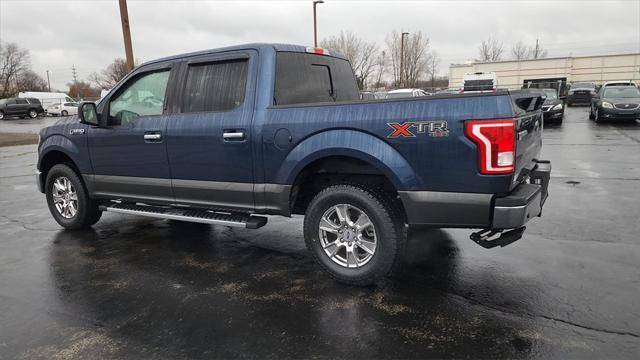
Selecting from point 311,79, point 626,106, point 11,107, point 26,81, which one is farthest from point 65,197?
point 26,81

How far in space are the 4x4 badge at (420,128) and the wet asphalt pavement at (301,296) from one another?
1.30 metres

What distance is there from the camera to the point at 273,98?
4266mm

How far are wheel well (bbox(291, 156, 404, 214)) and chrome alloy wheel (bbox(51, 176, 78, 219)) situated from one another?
3294 millimetres

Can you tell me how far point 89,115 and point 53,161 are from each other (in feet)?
4.61

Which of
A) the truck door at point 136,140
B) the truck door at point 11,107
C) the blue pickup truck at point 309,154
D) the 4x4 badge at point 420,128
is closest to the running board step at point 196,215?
the blue pickup truck at point 309,154

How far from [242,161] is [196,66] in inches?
47.2

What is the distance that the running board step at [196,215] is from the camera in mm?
4383

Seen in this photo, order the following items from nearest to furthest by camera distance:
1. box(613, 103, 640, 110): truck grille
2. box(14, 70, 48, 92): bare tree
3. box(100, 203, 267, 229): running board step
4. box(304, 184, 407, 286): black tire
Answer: box(304, 184, 407, 286): black tire
box(100, 203, 267, 229): running board step
box(613, 103, 640, 110): truck grille
box(14, 70, 48, 92): bare tree

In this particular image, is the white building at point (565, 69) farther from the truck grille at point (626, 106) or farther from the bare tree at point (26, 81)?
the bare tree at point (26, 81)

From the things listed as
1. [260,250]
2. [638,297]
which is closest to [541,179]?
[638,297]

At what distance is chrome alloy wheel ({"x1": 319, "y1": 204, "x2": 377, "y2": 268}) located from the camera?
392 cm

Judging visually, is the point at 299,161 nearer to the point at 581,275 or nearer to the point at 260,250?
the point at 260,250

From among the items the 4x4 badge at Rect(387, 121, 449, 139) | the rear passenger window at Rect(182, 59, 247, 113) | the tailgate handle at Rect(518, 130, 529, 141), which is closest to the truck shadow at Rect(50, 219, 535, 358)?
the 4x4 badge at Rect(387, 121, 449, 139)

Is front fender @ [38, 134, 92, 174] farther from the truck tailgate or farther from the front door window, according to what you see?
the truck tailgate
